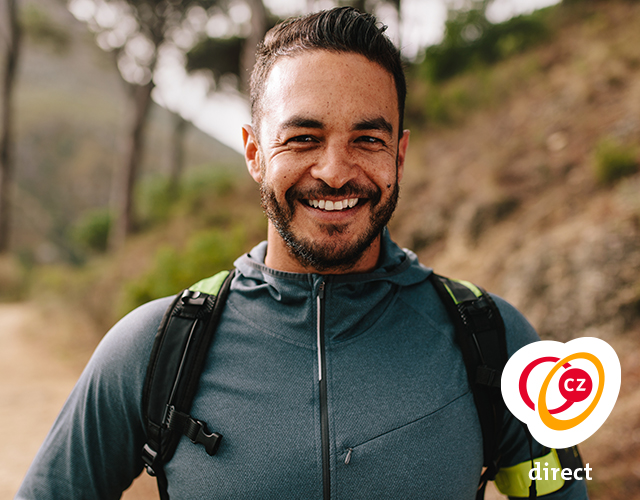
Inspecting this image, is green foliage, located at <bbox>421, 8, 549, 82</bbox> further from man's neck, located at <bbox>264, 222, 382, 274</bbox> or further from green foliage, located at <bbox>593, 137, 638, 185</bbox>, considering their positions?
man's neck, located at <bbox>264, 222, 382, 274</bbox>

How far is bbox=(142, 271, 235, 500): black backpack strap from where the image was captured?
4.18ft

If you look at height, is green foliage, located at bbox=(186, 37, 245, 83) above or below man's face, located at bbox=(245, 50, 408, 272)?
above

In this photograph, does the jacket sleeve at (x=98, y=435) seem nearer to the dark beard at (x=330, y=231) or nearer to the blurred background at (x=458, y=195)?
the dark beard at (x=330, y=231)

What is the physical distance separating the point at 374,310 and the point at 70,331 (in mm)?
7594

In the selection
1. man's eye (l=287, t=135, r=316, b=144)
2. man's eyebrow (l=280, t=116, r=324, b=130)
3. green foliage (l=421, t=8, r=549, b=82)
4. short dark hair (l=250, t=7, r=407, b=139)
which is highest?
green foliage (l=421, t=8, r=549, b=82)

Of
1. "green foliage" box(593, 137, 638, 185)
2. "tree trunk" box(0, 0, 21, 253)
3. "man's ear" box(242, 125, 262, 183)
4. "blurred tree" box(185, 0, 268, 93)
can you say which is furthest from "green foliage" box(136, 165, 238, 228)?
"man's ear" box(242, 125, 262, 183)

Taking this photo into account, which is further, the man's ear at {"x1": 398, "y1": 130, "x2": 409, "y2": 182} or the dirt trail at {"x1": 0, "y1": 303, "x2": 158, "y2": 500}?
the dirt trail at {"x1": 0, "y1": 303, "x2": 158, "y2": 500}

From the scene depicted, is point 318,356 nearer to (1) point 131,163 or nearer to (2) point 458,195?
(2) point 458,195

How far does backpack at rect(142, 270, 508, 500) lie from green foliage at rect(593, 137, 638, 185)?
4.45 m

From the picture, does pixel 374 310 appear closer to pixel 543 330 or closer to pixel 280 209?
pixel 280 209

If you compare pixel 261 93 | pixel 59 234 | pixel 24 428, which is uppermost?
pixel 59 234

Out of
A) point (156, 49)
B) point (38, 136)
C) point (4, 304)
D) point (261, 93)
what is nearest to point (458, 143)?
point (261, 93)

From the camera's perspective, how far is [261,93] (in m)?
1.53

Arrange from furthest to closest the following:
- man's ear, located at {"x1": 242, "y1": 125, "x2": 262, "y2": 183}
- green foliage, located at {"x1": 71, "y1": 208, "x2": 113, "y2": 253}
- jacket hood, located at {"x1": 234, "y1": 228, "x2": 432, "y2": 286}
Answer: green foliage, located at {"x1": 71, "y1": 208, "x2": 113, "y2": 253} → man's ear, located at {"x1": 242, "y1": 125, "x2": 262, "y2": 183} → jacket hood, located at {"x1": 234, "y1": 228, "x2": 432, "y2": 286}
